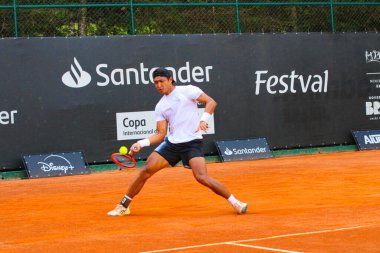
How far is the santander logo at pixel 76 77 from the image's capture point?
18156mm

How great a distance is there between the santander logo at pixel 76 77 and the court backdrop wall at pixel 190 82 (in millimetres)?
21

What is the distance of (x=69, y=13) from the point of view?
1936 cm

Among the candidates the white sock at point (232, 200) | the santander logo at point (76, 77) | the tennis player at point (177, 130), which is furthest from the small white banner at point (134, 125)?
the white sock at point (232, 200)

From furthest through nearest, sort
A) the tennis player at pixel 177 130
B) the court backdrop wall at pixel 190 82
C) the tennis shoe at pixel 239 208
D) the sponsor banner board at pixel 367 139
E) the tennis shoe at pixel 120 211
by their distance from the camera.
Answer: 1. the sponsor banner board at pixel 367 139
2. the court backdrop wall at pixel 190 82
3. the tennis shoe at pixel 120 211
4. the tennis player at pixel 177 130
5. the tennis shoe at pixel 239 208

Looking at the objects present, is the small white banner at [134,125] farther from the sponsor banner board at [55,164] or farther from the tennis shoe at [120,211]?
the tennis shoe at [120,211]

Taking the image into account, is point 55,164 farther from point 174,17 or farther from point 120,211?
point 120,211

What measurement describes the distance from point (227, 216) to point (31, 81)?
9.08 m

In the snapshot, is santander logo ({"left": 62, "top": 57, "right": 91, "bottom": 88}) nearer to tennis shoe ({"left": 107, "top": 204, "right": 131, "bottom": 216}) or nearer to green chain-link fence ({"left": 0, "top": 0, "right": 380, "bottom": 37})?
green chain-link fence ({"left": 0, "top": 0, "right": 380, "bottom": 37})

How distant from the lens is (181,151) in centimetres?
1007

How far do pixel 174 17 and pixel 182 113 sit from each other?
1035cm

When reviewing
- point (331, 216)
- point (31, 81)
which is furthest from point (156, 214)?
point (31, 81)

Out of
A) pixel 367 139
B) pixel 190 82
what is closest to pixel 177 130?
pixel 190 82

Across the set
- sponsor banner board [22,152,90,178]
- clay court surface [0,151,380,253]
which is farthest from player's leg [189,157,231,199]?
sponsor banner board [22,152,90,178]

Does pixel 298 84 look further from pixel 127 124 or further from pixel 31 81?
pixel 31 81
